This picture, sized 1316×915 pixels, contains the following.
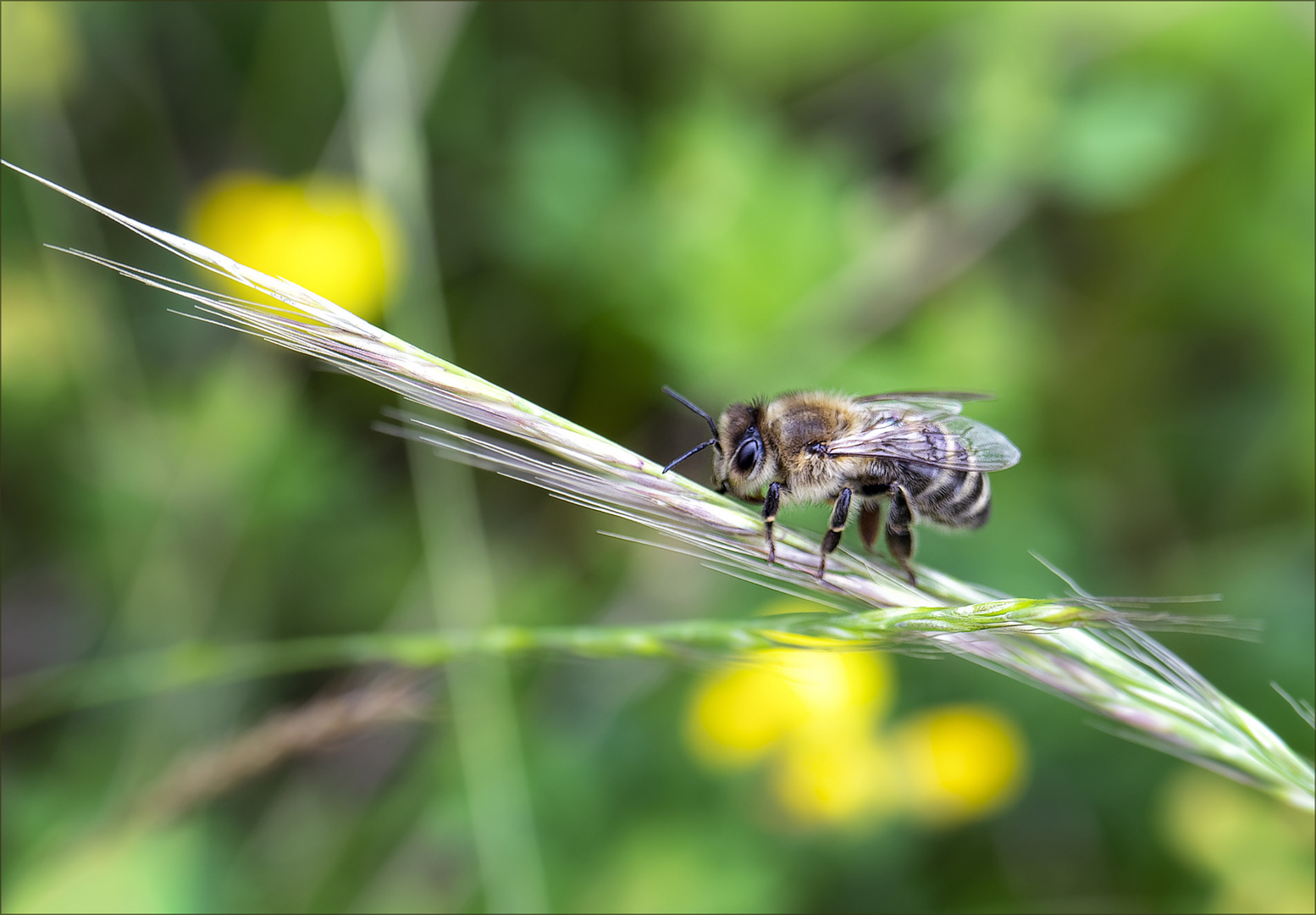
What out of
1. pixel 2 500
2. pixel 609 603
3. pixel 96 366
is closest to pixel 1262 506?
pixel 609 603

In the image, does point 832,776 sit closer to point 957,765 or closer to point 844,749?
point 844,749

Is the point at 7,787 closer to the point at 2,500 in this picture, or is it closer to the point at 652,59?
the point at 2,500

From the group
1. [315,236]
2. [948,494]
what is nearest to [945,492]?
[948,494]

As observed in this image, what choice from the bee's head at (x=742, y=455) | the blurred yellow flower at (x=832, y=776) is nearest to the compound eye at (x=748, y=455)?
the bee's head at (x=742, y=455)

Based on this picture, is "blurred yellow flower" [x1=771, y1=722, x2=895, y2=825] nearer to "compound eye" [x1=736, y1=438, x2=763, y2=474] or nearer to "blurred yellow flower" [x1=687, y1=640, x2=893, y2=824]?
"blurred yellow flower" [x1=687, y1=640, x2=893, y2=824]

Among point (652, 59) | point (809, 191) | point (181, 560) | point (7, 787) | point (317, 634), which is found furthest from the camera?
point (652, 59)
